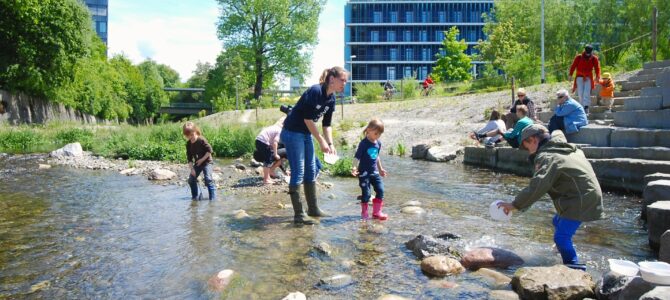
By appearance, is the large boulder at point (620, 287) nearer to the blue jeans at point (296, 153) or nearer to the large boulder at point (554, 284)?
the large boulder at point (554, 284)

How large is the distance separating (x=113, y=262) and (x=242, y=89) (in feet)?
158

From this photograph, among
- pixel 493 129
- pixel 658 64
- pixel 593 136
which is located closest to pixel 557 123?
pixel 593 136

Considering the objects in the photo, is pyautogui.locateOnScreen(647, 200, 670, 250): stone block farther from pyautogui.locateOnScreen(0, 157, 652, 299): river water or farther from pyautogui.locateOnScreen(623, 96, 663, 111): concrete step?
pyautogui.locateOnScreen(623, 96, 663, 111): concrete step

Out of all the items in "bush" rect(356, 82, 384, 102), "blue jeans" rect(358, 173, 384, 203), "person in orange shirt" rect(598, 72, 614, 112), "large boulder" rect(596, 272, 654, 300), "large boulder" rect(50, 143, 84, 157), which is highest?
"bush" rect(356, 82, 384, 102)

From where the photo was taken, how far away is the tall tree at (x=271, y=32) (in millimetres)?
47969

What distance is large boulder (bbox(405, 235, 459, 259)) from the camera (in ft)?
14.4

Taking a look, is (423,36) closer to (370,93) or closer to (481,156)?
(370,93)

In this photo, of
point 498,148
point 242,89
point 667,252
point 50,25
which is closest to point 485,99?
point 498,148

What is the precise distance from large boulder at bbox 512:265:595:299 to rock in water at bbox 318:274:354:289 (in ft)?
4.18

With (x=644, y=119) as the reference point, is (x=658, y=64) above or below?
above

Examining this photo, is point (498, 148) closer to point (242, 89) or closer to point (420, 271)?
point (420, 271)

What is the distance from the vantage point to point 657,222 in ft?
15.0

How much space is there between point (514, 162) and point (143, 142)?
12.1m

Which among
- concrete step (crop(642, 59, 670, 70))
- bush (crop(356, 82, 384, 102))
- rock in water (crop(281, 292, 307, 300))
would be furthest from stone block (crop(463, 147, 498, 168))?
bush (crop(356, 82, 384, 102))
